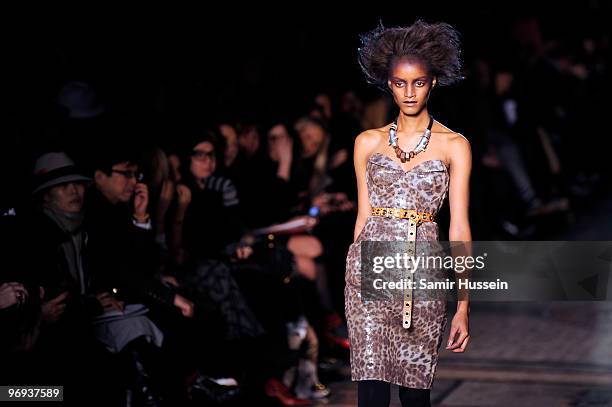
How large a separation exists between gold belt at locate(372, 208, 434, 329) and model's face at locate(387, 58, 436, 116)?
0.43 meters

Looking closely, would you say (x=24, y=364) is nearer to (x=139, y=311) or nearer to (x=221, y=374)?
(x=139, y=311)

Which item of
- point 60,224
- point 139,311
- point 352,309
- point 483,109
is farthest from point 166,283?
point 483,109

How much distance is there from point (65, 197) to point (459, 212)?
90.5 inches

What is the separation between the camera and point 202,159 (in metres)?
8.45

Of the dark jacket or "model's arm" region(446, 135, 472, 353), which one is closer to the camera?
"model's arm" region(446, 135, 472, 353)

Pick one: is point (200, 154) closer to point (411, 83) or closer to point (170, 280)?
point (170, 280)

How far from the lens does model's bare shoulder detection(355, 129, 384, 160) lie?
594cm

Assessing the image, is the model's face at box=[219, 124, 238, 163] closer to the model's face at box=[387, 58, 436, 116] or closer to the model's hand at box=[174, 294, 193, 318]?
the model's hand at box=[174, 294, 193, 318]

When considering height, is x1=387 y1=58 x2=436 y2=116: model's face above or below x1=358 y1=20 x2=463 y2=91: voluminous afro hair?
below

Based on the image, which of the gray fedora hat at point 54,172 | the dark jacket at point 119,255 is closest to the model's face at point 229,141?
the dark jacket at point 119,255

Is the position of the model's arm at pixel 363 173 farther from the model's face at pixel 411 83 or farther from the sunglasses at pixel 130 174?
the sunglasses at pixel 130 174

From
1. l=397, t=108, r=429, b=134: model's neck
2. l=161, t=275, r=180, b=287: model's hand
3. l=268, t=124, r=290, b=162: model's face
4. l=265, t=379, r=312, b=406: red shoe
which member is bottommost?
l=265, t=379, r=312, b=406: red shoe

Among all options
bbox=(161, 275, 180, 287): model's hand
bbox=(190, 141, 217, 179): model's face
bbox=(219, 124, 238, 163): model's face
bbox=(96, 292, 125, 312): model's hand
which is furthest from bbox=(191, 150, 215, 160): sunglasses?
bbox=(96, 292, 125, 312): model's hand

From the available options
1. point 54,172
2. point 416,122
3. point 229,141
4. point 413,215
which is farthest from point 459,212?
point 229,141
